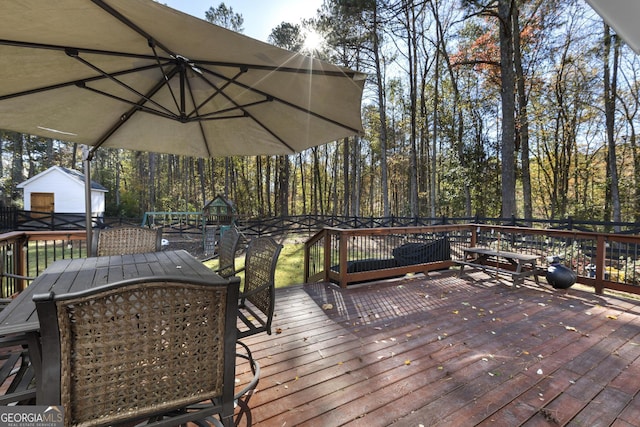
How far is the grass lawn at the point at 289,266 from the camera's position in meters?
6.52

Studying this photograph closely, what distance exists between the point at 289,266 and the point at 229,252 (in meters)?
5.33

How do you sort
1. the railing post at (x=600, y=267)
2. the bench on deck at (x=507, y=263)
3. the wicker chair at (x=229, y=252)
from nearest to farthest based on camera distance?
the wicker chair at (x=229, y=252) < the railing post at (x=600, y=267) < the bench on deck at (x=507, y=263)

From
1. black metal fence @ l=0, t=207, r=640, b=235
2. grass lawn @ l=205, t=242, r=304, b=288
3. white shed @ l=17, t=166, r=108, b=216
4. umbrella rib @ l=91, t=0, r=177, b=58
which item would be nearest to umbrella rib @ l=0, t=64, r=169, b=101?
umbrella rib @ l=91, t=0, r=177, b=58

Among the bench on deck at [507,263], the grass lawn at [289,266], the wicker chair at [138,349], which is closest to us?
the wicker chair at [138,349]

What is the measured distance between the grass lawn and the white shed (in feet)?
38.8

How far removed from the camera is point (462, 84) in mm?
15023

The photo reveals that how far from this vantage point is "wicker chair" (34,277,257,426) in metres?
0.95

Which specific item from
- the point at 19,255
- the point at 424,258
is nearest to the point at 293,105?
the point at 19,255

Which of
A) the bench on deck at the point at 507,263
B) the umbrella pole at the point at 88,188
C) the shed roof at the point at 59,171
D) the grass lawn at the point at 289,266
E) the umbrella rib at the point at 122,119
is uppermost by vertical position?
the shed roof at the point at 59,171

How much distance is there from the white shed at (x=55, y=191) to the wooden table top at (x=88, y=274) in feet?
52.6

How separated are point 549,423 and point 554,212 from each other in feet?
56.5

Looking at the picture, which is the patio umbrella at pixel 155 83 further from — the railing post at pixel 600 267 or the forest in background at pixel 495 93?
the forest in background at pixel 495 93

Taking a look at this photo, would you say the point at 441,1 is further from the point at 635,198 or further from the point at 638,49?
the point at 638,49

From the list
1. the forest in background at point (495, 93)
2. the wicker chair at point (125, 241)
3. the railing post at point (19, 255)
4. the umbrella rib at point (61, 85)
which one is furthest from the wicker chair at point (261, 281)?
the forest in background at point (495, 93)
